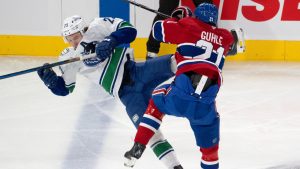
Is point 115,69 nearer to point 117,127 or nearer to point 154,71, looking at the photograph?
point 154,71

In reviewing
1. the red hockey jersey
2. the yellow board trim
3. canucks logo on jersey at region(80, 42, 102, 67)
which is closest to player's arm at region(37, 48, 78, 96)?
canucks logo on jersey at region(80, 42, 102, 67)

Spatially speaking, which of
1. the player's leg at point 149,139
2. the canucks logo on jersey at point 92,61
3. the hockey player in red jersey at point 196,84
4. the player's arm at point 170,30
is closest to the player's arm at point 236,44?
the hockey player in red jersey at point 196,84

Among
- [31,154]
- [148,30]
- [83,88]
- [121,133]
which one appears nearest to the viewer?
[31,154]

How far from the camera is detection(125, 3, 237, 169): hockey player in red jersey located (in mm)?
2820

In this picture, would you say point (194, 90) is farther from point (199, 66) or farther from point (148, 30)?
point (148, 30)

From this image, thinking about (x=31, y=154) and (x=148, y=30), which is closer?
(x=31, y=154)

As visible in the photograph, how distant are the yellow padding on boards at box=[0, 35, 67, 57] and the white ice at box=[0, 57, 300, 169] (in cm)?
87

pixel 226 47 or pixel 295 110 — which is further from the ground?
pixel 226 47

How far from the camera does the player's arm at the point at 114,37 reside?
302 cm

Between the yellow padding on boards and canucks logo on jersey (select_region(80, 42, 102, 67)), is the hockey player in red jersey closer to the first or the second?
canucks logo on jersey (select_region(80, 42, 102, 67))

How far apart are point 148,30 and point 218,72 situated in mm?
3528

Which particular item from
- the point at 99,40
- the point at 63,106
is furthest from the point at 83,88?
the point at 99,40

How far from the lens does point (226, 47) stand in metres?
2.90

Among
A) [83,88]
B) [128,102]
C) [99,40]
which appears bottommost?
[83,88]
